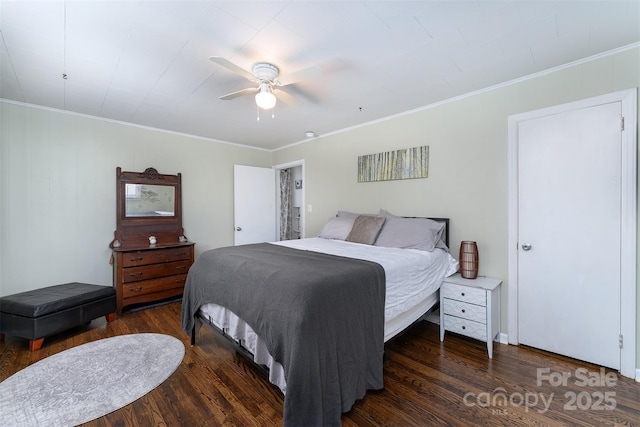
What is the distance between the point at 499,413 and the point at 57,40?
3803 mm

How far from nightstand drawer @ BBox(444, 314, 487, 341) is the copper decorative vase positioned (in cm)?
42

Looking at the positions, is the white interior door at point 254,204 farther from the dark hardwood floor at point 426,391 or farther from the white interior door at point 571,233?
the white interior door at point 571,233

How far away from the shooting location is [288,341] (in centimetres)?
145

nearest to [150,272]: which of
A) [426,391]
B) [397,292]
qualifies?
[397,292]

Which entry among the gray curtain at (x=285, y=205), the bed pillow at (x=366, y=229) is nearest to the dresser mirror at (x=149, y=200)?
the gray curtain at (x=285, y=205)

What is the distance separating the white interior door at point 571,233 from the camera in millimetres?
2074

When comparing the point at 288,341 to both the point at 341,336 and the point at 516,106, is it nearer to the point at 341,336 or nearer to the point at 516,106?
the point at 341,336

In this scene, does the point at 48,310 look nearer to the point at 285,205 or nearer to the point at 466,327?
the point at 466,327

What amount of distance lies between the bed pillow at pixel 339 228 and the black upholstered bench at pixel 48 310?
8.46 feet

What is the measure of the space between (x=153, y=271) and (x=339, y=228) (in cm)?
244

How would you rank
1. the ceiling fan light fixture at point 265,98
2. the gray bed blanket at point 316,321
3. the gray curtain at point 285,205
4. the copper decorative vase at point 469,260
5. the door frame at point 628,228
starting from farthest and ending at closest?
the gray curtain at point 285,205 → the copper decorative vase at point 469,260 → the ceiling fan light fixture at point 265,98 → the door frame at point 628,228 → the gray bed blanket at point 316,321

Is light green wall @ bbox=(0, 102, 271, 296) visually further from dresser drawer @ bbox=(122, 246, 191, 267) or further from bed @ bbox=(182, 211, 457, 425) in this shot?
bed @ bbox=(182, 211, 457, 425)

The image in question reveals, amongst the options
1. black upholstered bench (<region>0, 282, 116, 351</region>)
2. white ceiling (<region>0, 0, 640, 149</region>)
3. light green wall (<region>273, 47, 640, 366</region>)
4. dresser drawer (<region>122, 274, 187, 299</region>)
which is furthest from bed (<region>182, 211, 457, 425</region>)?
white ceiling (<region>0, 0, 640, 149</region>)

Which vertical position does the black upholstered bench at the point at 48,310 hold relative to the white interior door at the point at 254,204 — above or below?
below
